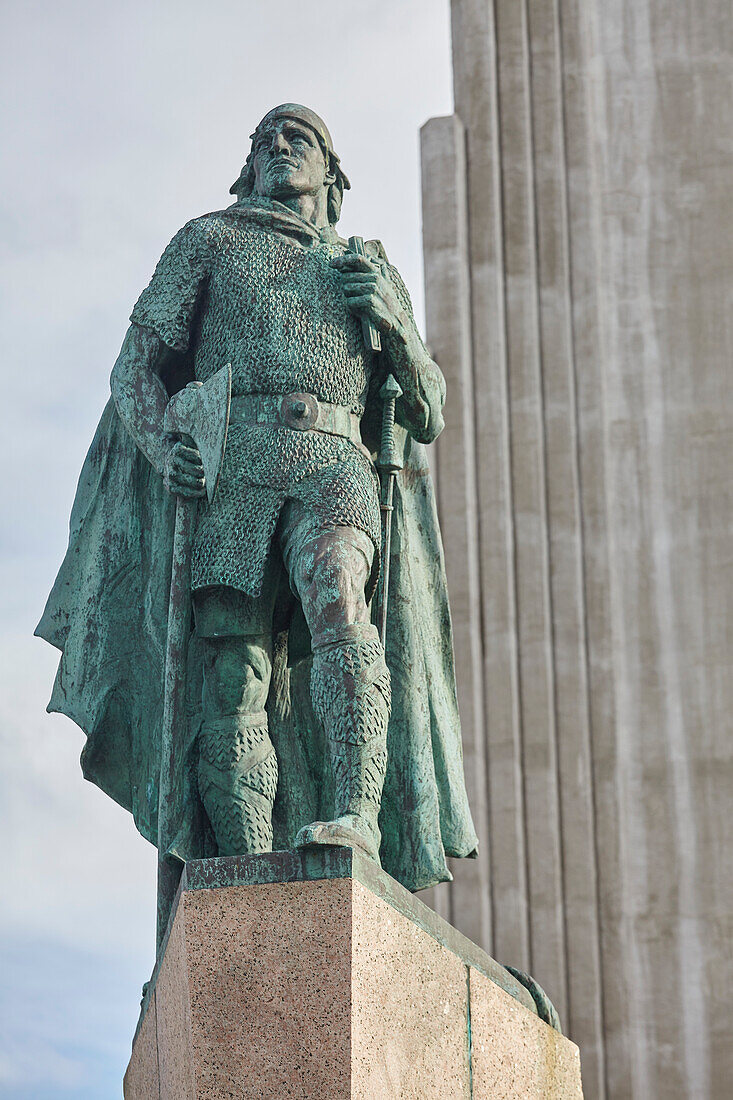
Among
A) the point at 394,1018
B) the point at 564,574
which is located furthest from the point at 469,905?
the point at 394,1018

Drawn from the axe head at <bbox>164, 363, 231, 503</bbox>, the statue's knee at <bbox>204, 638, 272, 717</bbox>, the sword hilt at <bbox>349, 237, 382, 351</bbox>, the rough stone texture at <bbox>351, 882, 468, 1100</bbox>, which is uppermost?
the sword hilt at <bbox>349, 237, 382, 351</bbox>

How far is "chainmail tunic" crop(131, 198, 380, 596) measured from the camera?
476 cm

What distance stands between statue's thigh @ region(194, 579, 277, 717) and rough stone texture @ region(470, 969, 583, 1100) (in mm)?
890

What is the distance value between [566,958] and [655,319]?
3049 mm

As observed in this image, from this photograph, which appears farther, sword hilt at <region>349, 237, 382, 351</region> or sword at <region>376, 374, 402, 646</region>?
sword at <region>376, 374, 402, 646</region>

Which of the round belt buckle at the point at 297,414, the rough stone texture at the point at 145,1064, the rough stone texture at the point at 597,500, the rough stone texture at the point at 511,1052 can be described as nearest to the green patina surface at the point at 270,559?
the round belt buckle at the point at 297,414

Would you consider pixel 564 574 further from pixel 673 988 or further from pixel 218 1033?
pixel 218 1033

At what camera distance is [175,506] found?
5.05 m

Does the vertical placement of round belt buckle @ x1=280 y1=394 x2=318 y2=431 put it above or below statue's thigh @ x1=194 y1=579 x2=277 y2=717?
above

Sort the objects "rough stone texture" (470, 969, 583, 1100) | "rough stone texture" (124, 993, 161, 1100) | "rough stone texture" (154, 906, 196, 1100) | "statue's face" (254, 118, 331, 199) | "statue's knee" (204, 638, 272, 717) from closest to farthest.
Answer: "rough stone texture" (154, 906, 196, 1100) → "rough stone texture" (470, 969, 583, 1100) → "rough stone texture" (124, 993, 161, 1100) → "statue's knee" (204, 638, 272, 717) → "statue's face" (254, 118, 331, 199)

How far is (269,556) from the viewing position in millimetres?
4773

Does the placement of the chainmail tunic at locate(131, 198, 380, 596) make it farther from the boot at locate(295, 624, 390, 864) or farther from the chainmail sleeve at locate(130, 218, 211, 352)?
the boot at locate(295, 624, 390, 864)

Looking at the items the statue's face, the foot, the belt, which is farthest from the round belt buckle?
the foot

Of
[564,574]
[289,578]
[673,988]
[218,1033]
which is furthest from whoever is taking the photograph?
[564,574]
